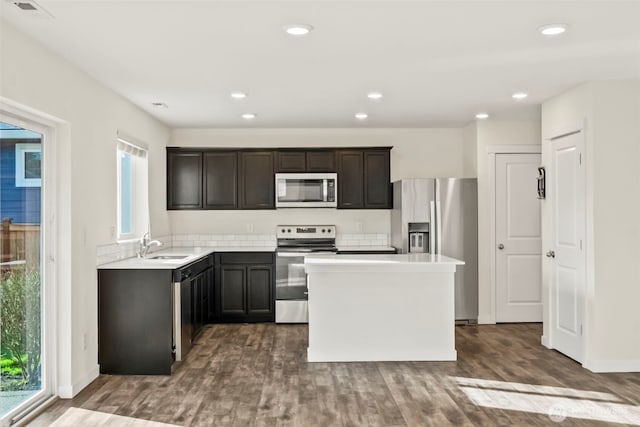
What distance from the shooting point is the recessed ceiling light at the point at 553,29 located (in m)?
3.24

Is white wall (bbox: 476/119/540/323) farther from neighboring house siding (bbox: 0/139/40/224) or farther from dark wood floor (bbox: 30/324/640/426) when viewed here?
neighboring house siding (bbox: 0/139/40/224)

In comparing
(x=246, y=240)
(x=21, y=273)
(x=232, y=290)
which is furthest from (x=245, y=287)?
(x=21, y=273)

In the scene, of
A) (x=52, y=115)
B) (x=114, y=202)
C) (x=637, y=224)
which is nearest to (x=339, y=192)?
(x=114, y=202)

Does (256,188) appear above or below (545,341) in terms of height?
above

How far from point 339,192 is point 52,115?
3877mm

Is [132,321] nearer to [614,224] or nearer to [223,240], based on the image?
[223,240]

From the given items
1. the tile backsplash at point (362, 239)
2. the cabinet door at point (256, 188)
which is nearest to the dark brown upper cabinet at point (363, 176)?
the tile backsplash at point (362, 239)

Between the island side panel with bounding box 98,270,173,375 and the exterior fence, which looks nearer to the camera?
the exterior fence

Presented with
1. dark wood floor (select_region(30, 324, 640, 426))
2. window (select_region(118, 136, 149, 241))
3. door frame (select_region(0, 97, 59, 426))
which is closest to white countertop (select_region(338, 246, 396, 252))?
dark wood floor (select_region(30, 324, 640, 426))

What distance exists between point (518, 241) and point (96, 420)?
5008 mm

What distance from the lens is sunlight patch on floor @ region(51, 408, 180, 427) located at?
3440 millimetres

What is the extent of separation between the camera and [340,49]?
3.67 m

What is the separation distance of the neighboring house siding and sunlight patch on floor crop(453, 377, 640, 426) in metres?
3.24

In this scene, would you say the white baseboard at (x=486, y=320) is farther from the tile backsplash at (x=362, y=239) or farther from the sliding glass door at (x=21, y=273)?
the sliding glass door at (x=21, y=273)
